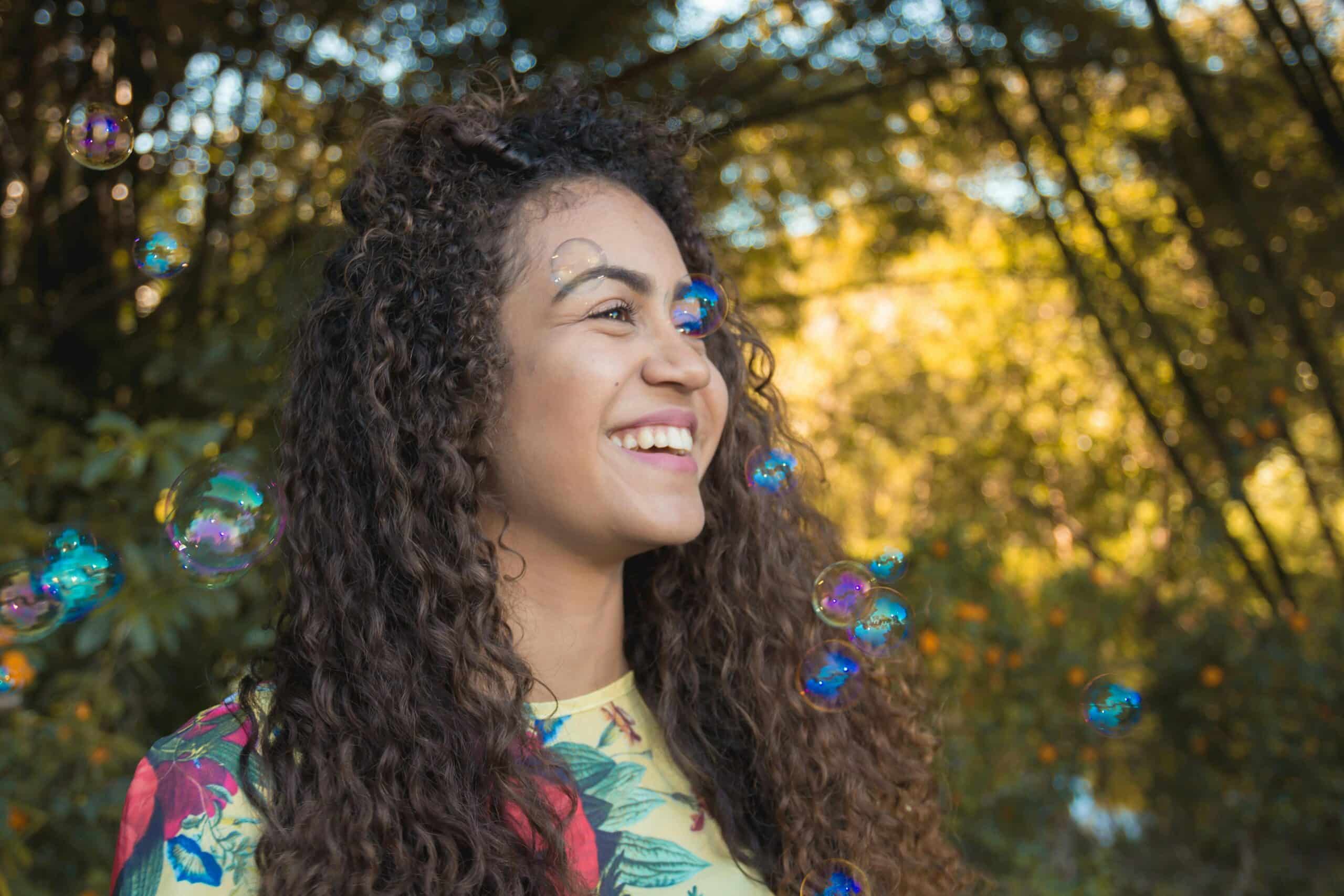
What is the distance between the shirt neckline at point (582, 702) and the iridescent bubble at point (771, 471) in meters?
0.38

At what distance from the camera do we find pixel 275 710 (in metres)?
1.25

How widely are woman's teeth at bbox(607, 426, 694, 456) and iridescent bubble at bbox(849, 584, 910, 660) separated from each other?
447 millimetres

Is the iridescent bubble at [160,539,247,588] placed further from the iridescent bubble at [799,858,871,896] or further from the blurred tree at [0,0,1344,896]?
the iridescent bubble at [799,858,871,896]

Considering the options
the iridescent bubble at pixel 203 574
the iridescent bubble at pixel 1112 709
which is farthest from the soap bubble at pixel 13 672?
the iridescent bubble at pixel 1112 709

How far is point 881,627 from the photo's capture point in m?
1.70

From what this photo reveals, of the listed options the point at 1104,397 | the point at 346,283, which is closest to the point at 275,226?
the point at 346,283

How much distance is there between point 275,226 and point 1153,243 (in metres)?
3.28

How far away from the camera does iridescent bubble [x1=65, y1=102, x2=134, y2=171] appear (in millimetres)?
1950

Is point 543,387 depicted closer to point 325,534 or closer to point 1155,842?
point 325,534

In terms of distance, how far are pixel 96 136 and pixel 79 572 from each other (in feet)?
2.45

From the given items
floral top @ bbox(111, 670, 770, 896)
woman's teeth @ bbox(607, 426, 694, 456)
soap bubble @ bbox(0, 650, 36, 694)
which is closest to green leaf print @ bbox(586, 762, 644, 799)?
floral top @ bbox(111, 670, 770, 896)

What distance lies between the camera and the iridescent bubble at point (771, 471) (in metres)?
1.79

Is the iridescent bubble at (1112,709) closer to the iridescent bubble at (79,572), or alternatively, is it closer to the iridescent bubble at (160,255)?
the iridescent bubble at (79,572)

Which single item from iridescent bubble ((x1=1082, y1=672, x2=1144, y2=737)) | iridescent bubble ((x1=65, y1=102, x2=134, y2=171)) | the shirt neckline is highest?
iridescent bubble ((x1=65, y1=102, x2=134, y2=171))
